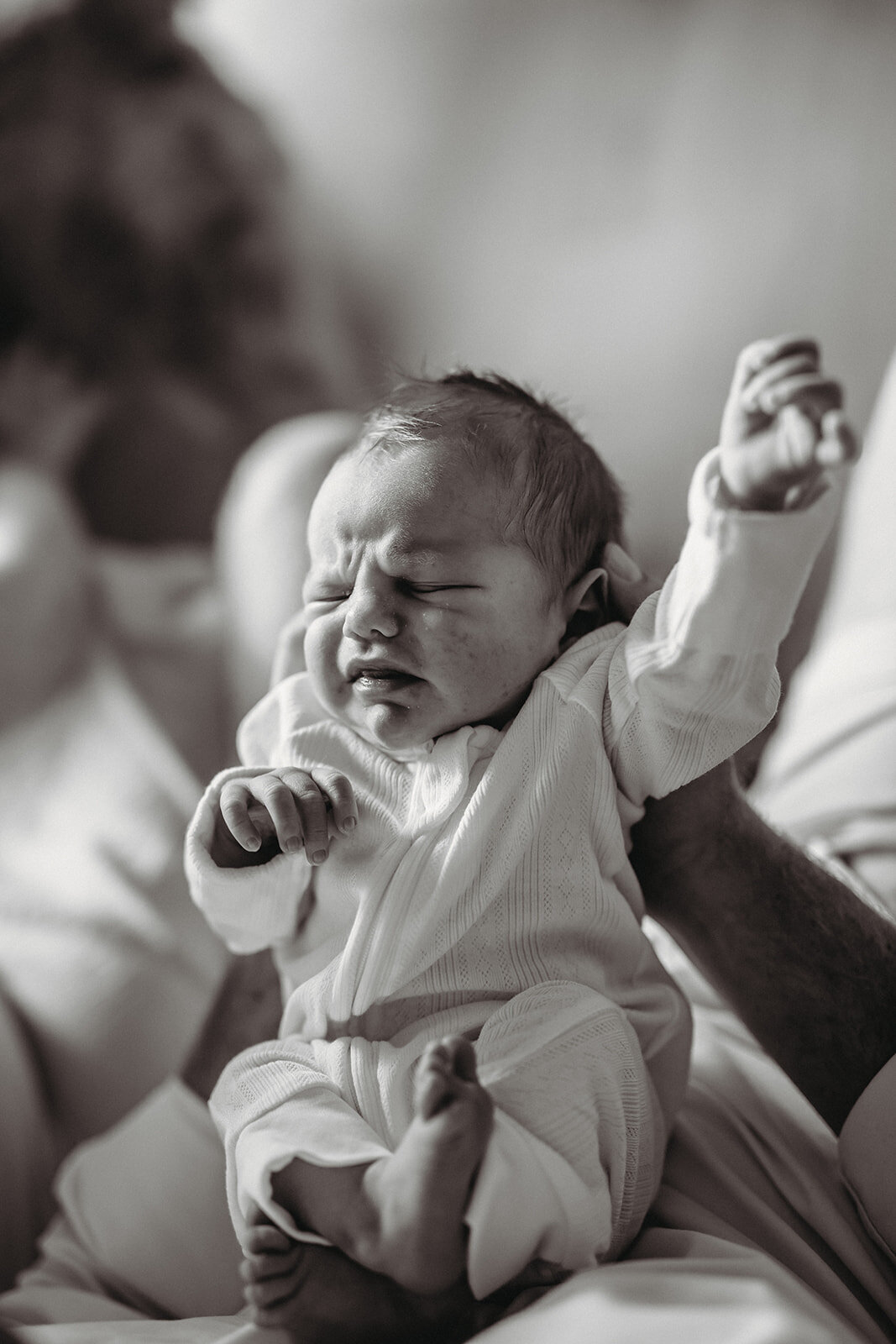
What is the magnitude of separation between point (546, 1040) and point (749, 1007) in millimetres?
233

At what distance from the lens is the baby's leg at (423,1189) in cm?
46

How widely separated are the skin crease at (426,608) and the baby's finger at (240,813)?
7 cm

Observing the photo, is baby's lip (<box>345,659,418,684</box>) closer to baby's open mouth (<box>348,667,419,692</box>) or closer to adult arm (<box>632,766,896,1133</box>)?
baby's open mouth (<box>348,667,419,692</box>)

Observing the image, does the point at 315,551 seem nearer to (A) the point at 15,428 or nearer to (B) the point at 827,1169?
(B) the point at 827,1169

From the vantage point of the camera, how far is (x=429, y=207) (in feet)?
5.51

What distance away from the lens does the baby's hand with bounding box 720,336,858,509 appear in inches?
17.6

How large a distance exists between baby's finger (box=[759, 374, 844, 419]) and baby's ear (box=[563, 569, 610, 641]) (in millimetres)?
176

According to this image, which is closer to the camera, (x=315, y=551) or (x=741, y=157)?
(x=315, y=551)

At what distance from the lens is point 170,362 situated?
1838 mm

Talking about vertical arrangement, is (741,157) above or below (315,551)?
above

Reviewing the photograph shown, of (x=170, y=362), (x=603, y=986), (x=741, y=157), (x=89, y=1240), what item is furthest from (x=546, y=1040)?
(x=170, y=362)

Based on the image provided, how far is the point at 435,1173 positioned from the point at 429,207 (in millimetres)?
1531

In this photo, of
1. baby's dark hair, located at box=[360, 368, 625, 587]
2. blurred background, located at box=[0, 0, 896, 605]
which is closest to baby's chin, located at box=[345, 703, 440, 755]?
baby's dark hair, located at box=[360, 368, 625, 587]

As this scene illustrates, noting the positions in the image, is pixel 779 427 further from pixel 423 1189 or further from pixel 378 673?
pixel 423 1189
